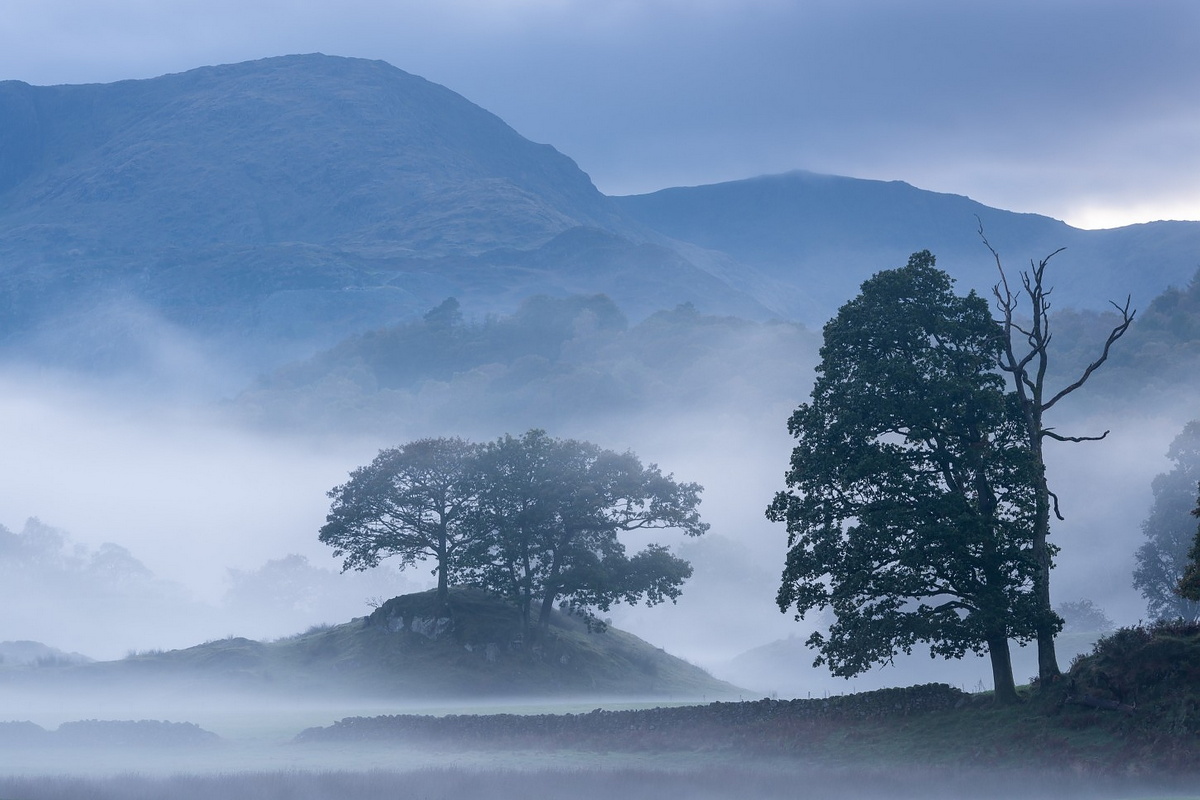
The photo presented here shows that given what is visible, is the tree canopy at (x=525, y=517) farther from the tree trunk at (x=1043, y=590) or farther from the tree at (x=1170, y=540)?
the tree trunk at (x=1043, y=590)

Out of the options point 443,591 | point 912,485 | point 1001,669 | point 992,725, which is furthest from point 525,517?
point 992,725

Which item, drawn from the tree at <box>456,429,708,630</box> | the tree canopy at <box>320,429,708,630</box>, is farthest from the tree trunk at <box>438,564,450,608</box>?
the tree at <box>456,429,708,630</box>

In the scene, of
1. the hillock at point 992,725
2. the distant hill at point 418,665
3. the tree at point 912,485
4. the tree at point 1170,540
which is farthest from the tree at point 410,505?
the tree at point 1170,540

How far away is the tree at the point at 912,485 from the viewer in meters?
37.0

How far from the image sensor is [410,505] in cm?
8531

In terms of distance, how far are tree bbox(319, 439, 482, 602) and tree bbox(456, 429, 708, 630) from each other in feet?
8.75

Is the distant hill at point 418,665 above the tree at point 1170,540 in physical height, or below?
below

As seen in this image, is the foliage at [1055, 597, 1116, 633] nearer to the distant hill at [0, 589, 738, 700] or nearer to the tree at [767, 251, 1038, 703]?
the distant hill at [0, 589, 738, 700]

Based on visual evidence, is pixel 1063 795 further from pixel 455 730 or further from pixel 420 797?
pixel 455 730

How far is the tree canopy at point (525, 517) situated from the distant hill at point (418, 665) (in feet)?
8.43

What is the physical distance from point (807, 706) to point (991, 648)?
6599 mm

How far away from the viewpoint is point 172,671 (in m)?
80.6

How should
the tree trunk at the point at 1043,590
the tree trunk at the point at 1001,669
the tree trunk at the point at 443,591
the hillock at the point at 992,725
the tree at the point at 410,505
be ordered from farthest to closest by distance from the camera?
the tree at the point at 410,505, the tree trunk at the point at 443,591, the tree trunk at the point at 1001,669, the tree trunk at the point at 1043,590, the hillock at the point at 992,725

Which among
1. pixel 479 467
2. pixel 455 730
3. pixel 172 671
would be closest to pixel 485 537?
pixel 479 467
